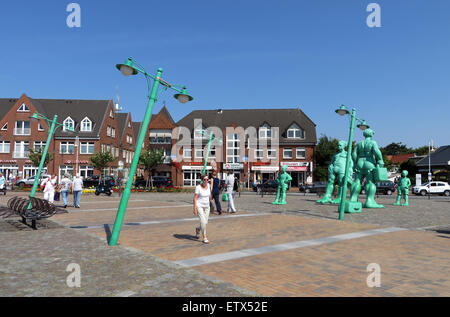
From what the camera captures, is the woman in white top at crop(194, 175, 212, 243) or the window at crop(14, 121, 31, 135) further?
the window at crop(14, 121, 31, 135)

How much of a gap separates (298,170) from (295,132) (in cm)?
547

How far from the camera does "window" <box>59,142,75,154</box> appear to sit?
47694 mm

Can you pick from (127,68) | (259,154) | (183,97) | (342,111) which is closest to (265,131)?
(259,154)

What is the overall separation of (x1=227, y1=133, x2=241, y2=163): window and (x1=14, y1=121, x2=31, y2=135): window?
27487 millimetres

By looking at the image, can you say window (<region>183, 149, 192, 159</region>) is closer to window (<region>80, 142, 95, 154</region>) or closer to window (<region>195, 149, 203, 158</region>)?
window (<region>195, 149, 203, 158</region>)

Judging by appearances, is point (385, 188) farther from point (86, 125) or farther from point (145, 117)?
point (86, 125)

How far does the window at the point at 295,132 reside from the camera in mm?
48688

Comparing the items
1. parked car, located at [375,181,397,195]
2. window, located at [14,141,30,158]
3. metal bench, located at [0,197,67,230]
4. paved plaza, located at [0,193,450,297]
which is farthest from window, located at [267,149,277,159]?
metal bench, located at [0,197,67,230]

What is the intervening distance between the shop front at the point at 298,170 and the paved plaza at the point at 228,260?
37182 millimetres

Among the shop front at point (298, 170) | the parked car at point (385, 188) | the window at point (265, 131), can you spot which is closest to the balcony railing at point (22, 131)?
the window at point (265, 131)

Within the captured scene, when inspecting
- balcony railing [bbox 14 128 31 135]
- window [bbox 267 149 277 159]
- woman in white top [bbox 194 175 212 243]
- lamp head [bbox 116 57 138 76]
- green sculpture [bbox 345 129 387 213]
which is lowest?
woman in white top [bbox 194 175 212 243]

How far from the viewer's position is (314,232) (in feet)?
30.6
